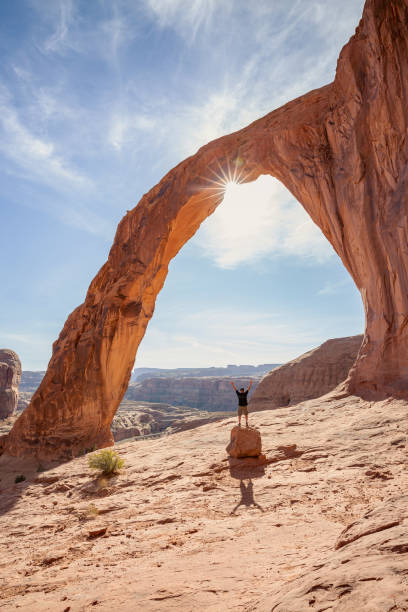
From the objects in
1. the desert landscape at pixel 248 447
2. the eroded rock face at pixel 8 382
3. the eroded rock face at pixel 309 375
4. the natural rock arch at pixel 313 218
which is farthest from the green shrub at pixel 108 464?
the eroded rock face at pixel 8 382

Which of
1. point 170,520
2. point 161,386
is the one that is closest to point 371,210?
point 170,520

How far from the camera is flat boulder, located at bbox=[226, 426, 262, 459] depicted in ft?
23.5

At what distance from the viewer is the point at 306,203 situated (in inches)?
600

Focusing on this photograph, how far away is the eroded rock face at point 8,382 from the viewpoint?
44694 mm

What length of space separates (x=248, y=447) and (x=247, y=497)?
1894 mm

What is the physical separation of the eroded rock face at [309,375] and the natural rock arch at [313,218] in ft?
54.2

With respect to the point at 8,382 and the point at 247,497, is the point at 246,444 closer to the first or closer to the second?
the point at 247,497

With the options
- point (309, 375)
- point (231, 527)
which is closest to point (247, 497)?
point (231, 527)

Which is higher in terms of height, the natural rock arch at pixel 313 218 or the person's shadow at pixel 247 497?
the natural rock arch at pixel 313 218

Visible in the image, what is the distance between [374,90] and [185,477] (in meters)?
13.5

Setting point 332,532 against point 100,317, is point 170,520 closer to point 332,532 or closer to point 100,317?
point 332,532

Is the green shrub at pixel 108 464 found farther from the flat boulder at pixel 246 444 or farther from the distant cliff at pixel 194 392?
the distant cliff at pixel 194 392

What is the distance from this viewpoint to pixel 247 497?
5.31 m

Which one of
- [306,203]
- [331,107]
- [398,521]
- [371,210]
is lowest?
[398,521]
